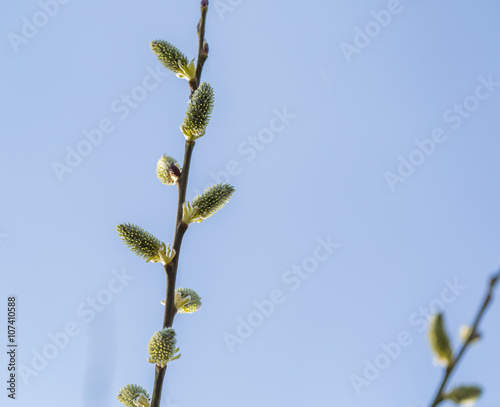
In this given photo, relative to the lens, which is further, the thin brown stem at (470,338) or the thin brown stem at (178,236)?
the thin brown stem at (178,236)

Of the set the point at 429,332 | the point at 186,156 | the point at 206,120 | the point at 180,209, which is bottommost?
the point at 429,332

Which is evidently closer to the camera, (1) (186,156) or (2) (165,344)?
(2) (165,344)

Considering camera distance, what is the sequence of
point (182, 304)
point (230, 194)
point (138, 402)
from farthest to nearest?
1. point (230, 194)
2. point (182, 304)
3. point (138, 402)

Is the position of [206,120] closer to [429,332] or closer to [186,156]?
[186,156]

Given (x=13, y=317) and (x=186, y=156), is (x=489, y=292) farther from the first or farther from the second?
(x=13, y=317)

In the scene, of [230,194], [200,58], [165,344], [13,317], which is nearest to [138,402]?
[165,344]

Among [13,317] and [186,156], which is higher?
[186,156]

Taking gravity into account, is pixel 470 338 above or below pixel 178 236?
below

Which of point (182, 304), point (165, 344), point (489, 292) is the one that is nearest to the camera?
point (489, 292)

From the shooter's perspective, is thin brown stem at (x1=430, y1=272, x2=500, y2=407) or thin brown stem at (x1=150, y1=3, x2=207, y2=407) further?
thin brown stem at (x1=150, y1=3, x2=207, y2=407)

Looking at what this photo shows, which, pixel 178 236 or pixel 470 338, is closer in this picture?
pixel 470 338
